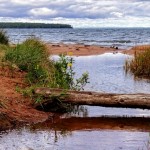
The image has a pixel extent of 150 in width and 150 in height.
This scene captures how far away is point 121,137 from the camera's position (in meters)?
9.91

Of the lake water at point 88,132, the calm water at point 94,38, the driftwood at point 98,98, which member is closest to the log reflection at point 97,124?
the lake water at point 88,132

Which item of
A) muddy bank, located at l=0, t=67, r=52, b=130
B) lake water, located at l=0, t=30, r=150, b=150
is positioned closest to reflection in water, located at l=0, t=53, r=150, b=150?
lake water, located at l=0, t=30, r=150, b=150

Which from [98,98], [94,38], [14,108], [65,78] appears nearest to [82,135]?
[98,98]

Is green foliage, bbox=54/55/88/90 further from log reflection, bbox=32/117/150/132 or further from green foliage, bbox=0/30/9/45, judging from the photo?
green foliage, bbox=0/30/9/45

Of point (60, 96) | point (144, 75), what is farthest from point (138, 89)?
point (60, 96)

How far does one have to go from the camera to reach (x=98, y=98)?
38.8ft

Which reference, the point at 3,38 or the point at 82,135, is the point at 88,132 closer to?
the point at 82,135

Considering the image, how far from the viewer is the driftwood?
1164 centimetres

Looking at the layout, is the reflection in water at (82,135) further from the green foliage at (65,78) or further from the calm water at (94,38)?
the calm water at (94,38)

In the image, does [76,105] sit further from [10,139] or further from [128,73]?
[128,73]

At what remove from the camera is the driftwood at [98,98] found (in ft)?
38.2

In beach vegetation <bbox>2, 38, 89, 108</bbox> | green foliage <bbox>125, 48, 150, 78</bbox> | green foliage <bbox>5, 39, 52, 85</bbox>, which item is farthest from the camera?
green foliage <bbox>125, 48, 150, 78</bbox>

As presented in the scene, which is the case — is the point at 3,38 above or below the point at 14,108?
above

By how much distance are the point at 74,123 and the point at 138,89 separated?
565 cm
